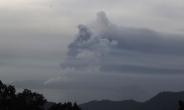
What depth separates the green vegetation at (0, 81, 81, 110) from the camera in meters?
83.1

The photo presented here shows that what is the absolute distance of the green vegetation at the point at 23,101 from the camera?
83125 millimetres

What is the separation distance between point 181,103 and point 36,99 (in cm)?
3391

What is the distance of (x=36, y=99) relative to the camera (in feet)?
282

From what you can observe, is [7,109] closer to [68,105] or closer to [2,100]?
[2,100]

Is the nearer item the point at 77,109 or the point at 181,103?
the point at 77,109

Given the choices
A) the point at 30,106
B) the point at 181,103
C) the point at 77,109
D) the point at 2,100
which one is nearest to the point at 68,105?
the point at 77,109

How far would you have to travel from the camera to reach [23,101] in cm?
8669

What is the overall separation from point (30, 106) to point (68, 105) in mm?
7994

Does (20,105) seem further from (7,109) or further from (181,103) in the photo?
(181,103)

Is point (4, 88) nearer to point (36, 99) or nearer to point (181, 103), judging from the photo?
point (36, 99)

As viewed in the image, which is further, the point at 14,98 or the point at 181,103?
the point at 181,103

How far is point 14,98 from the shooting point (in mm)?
85125

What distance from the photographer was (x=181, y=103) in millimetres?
94125

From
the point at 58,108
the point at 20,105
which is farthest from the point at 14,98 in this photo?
the point at 58,108
